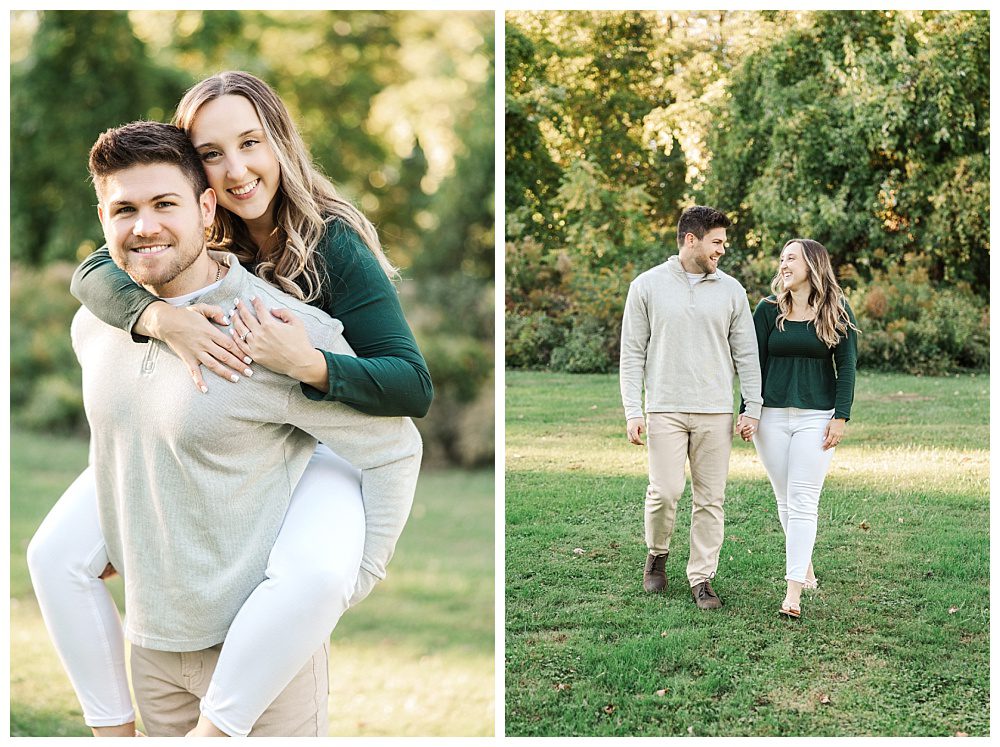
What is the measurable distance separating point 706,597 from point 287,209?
1.93m

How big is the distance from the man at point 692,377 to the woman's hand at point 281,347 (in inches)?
56.1

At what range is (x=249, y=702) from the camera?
195 centimetres

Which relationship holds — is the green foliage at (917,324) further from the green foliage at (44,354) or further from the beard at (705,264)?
the green foliage at (44,354)

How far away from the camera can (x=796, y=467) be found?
122 inches

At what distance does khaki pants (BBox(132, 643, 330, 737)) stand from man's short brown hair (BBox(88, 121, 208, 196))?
994 mm

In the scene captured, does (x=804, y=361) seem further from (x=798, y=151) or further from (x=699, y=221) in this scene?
(x=798, y=151)

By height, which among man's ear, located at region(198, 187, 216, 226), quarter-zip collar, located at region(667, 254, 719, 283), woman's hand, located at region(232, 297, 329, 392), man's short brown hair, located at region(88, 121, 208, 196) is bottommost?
woman's hand, located at region(232, 297, 329, 392)

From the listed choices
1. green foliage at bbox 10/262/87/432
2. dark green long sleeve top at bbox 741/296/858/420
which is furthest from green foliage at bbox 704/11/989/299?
green foliage at bbox 10/262/87/432

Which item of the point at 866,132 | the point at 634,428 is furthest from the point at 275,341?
the point at 866,132

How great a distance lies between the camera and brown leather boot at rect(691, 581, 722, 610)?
3221mm

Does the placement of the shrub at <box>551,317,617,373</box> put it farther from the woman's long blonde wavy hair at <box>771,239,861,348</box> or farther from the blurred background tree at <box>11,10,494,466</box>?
the blurred background tree at <box>11,10,494,466</box>

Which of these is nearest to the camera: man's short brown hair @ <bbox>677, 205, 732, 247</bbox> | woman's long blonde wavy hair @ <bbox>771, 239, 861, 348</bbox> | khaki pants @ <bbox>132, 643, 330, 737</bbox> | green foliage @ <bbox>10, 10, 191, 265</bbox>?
khaki pants @ <bbox>132, 643, 330, 737</bbox>

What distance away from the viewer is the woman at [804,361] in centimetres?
304

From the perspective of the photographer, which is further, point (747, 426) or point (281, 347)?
point (747, 426)
